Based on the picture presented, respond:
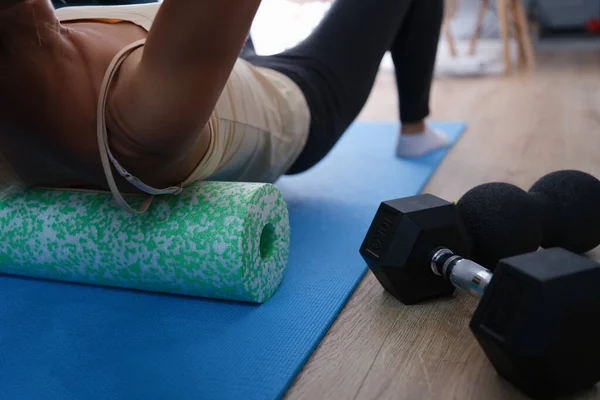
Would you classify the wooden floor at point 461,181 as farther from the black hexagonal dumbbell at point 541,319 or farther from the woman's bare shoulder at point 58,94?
the woman's bare shoulder at point 58,94

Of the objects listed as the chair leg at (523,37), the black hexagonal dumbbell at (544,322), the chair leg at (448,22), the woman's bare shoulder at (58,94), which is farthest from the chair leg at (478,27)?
the black hexagonal dumbbell at (544,322)

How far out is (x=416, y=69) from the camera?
1.64 metres

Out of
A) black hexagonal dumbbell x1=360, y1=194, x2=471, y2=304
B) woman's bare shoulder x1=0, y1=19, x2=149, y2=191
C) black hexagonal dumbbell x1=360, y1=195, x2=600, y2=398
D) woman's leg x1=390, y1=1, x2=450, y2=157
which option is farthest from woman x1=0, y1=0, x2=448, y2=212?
black hexagonal dumbbell x1=360, y1=195, x2=600, y2=398

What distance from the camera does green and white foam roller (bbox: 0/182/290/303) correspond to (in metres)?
0.98

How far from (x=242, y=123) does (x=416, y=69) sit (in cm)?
70

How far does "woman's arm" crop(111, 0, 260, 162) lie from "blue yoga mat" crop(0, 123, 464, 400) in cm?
31

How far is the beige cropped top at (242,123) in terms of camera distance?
95cm

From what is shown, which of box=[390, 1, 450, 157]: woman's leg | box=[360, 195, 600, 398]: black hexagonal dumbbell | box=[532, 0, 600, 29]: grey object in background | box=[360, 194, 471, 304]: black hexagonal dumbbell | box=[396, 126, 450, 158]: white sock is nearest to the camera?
box=[360, 195, 600, 398]: black hexagonal dumbbell

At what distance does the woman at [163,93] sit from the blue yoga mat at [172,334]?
0.21 metres

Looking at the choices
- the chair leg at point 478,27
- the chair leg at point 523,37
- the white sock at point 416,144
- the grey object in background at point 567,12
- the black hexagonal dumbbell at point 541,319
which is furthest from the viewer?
the grey object in background at point 567,12

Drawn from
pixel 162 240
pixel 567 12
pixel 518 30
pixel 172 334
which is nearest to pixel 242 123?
pixel 162 240

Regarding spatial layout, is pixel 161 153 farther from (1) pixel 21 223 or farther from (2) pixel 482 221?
(2) pixel 482 221

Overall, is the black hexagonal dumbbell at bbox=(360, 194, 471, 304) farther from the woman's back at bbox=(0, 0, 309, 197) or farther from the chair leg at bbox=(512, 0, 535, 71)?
the chair leg at bbox=(512, 0, 535, 71)

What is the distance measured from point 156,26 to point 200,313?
1.59ft
